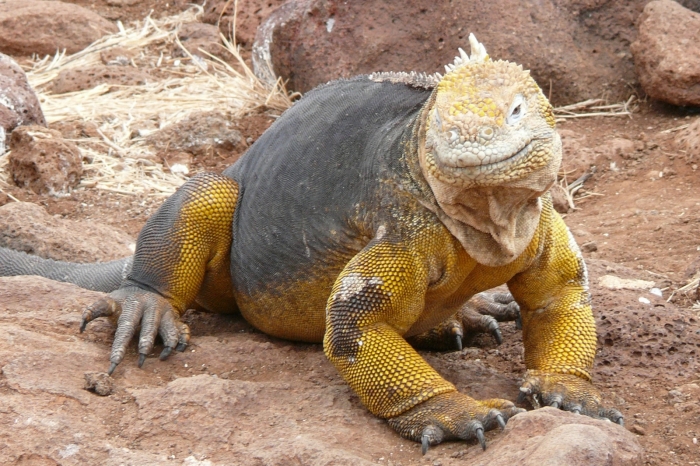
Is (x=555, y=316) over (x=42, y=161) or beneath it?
over

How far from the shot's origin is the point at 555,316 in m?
4.93

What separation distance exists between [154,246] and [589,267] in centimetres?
266

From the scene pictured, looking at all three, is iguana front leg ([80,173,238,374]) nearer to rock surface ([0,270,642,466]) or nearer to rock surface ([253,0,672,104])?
rock surface ([0,270,642,466])

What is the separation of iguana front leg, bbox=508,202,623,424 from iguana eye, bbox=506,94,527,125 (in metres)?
0.90

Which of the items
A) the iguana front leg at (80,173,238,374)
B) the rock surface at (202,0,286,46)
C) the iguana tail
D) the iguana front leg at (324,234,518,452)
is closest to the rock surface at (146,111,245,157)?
the rock surface at (202,0,286,46)

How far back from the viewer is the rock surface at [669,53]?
31.5ft

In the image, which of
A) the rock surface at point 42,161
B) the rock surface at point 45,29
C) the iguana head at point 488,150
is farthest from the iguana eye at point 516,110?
the rock surface at point 45,29

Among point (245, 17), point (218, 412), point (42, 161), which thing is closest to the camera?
point (218, 412)

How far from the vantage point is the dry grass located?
33.3 feet

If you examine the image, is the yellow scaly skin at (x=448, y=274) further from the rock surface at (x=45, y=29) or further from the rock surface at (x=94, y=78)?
the rock surface at (x=45, y=29)

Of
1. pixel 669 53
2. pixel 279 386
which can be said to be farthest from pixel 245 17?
pixel 279 386

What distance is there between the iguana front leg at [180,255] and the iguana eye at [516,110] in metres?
2.24

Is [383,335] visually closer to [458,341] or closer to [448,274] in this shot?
[448,274]

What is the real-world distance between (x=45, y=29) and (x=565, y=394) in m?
11.4
